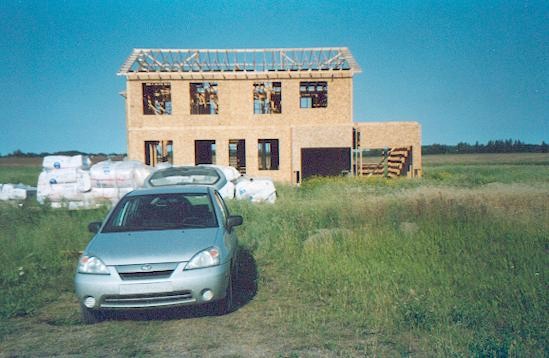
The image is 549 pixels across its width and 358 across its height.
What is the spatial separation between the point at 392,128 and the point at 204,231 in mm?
19937

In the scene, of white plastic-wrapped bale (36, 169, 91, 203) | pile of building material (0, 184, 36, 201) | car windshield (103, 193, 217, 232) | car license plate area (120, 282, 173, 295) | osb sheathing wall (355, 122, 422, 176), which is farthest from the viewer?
osb sheathing wall (355, 122, 422, 176)

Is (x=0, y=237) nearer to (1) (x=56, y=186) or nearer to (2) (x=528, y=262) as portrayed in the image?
(1) (x=56, y=186)

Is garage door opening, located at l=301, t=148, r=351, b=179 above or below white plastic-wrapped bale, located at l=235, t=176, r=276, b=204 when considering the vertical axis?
above

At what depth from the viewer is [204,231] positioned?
18.4 ft

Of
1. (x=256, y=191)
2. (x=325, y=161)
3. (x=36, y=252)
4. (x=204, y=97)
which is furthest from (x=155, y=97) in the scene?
(x=36, y=252)

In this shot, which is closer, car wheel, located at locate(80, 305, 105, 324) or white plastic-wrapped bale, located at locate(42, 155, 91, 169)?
car wheel, located at locate(80, 305, 105, 324)

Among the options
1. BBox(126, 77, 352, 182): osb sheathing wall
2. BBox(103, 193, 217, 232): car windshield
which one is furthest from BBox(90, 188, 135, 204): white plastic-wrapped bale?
BBox(126, 77, 352, 182): osb sheathing wall

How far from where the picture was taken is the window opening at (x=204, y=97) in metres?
26.0

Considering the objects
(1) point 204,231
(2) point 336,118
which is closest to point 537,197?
(1) point 204,231

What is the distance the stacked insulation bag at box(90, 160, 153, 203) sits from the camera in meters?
14.0

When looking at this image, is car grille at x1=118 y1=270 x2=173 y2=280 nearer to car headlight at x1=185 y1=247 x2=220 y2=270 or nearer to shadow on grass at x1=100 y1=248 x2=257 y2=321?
car headlight at x1=185 y1=247 x2=220 y2=270

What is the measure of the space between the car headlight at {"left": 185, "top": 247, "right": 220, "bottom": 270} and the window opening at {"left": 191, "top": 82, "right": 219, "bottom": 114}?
21328 mm

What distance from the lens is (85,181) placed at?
14.1 m

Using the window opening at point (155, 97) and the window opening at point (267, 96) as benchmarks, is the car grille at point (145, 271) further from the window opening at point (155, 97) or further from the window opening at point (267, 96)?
the window opening at point (155, 97)
